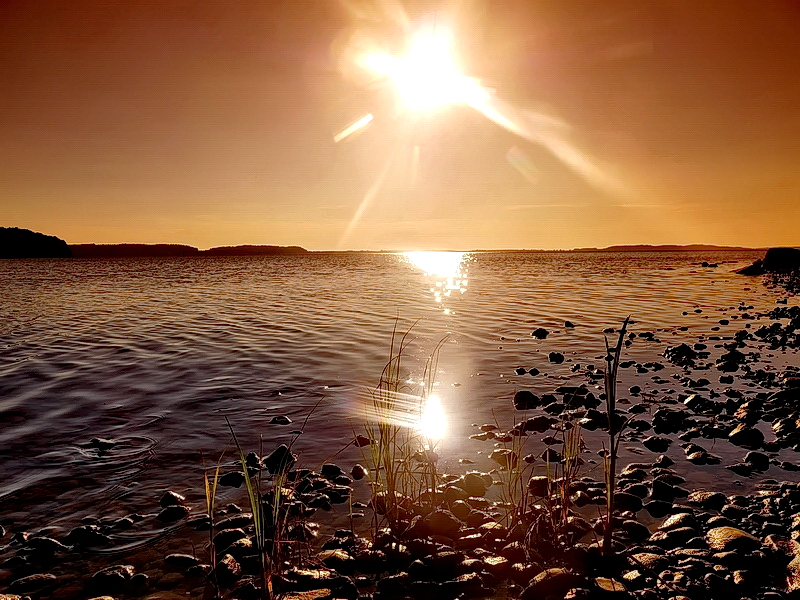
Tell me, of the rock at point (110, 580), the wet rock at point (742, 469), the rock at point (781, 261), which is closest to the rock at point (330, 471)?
the rock at point (110, 580)

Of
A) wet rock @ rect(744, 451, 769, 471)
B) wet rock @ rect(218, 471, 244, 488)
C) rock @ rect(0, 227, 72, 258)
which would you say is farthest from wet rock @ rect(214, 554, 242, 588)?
rock @ rect(0, 227, 72, 258)

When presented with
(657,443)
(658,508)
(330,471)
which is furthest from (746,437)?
(330,471)

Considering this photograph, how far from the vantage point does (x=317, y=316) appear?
27344mm

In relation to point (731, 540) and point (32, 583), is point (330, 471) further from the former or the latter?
point (731, 540)

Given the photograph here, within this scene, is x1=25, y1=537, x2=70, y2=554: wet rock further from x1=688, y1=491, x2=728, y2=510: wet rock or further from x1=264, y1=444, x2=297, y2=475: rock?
x1=688, y1=491, x2=728, y2=510: wet rock

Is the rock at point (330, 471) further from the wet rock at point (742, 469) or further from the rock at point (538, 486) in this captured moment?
the wet rock at point (742, 469)

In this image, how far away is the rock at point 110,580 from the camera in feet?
17.0

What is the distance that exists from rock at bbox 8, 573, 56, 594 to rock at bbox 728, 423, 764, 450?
1051 centimetres

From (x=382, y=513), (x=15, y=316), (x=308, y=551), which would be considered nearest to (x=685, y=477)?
(x=382, y=513)

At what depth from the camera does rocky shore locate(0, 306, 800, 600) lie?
5.03 m

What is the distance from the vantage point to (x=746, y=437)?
896cm

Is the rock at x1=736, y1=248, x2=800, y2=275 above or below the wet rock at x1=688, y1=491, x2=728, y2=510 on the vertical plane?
above

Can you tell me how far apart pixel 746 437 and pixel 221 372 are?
13304 millimetres

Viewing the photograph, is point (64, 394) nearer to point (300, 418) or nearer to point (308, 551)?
point (300, 418)
